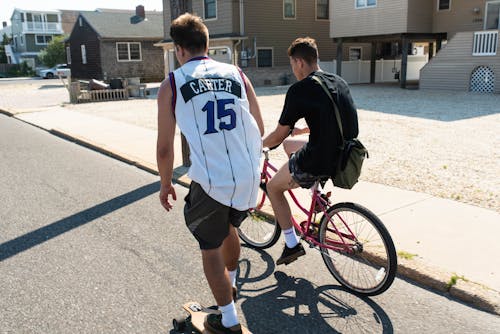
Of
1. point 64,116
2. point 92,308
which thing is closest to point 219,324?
point 92,308

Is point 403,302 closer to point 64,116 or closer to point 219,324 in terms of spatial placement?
point 219,324

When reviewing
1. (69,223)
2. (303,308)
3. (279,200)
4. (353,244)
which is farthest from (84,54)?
(303,308)

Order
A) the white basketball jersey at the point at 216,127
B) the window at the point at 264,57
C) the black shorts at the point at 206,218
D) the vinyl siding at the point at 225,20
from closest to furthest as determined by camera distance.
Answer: the white basketball jersey at the point at 216,127
the black shorts at the point at 206,218
the vinyl siding at the point at 225,20
the window at the point at 264,57

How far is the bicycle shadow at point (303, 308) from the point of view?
11.1 ft

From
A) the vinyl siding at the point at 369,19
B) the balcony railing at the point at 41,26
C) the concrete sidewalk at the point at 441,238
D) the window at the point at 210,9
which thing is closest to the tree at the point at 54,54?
the balcony railing at the point at 41,26

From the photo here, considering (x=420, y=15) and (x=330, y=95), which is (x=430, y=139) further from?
(x=420, y=15)

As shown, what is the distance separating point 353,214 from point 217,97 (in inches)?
61.6

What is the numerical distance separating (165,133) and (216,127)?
0.33 m

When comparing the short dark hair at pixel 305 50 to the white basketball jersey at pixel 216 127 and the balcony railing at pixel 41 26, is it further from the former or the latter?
the balcony railing at pixel 41 26

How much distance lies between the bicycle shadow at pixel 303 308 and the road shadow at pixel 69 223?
2.40 meters

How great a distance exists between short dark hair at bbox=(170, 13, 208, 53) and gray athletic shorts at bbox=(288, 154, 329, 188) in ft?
4.40

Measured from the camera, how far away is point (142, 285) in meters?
4.03

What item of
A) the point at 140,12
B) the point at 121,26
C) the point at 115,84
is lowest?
the point at 115,84

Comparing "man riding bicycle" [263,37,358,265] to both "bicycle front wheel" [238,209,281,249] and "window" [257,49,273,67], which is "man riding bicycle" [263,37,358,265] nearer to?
"bicycle front wheel" [238,209,281,249]
